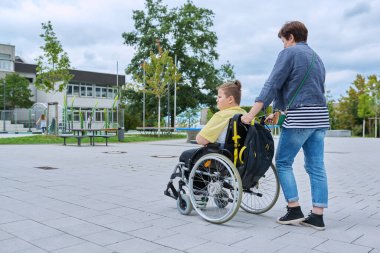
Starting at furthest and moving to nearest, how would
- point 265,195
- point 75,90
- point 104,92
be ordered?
1. point 104,92
2. point 75,90
3. point 265,195

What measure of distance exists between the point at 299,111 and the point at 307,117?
0.09 meters

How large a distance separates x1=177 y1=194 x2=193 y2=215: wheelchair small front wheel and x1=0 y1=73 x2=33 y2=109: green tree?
45.6 metres

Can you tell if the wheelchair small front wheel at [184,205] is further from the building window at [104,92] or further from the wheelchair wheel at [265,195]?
the building window at [104,92]

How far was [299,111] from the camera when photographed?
3611 mm

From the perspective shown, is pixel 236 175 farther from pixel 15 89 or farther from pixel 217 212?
pixel 15 89

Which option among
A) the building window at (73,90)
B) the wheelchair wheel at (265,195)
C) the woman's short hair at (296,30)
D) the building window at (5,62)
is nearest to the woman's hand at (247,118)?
the wheelchair wheel at (265,195)

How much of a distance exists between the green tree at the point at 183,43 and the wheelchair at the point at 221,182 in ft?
101

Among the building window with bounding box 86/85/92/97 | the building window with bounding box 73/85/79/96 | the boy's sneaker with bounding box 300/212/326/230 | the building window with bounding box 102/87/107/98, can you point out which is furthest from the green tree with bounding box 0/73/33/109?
the boy's sneaker with bounding box 300/212/326/230

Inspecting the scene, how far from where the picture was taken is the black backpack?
3.56m

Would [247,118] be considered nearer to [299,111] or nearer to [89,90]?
[299,111]

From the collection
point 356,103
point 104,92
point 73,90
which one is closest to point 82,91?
point 73,90

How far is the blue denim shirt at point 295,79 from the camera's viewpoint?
3598 millimetres

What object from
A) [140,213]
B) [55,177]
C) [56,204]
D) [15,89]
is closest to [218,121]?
[140,213]

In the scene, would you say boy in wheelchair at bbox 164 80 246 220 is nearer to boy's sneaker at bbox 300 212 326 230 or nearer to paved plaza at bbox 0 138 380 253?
paved plaza at bbox 0 138 380 253
